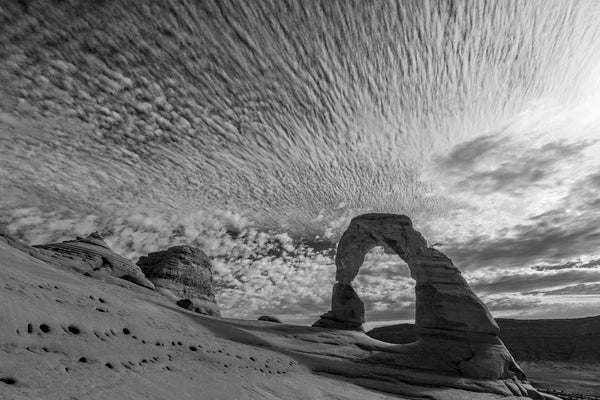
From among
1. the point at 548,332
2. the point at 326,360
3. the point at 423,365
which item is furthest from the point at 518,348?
the point at 326,360

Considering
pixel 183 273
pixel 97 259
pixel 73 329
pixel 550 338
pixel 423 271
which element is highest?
pixel 423 271

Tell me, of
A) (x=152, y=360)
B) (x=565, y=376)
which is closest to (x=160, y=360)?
(x=152, y=360)

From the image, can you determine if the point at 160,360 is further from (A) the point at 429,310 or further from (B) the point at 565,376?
(B) the point at 565,376

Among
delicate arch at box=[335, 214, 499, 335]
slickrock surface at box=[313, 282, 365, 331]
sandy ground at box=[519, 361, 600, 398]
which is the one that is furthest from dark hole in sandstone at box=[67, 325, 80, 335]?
sandy ground at box=[519, 361, 600, 398]

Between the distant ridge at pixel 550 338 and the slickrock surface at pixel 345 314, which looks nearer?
the slickrock surface at pixel 345 314

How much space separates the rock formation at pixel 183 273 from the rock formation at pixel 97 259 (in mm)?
13999

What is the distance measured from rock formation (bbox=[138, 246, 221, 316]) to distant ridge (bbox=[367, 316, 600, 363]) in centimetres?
9041

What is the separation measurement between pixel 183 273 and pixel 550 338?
151391 millimetres

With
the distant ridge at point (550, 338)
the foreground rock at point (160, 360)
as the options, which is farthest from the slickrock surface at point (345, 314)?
the distant ridge at point (550, 338)

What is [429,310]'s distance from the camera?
37.6 metres

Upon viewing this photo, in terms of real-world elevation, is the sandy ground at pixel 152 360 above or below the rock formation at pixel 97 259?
below

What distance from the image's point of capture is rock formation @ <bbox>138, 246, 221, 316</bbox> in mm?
59294

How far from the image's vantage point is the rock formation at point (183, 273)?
59.3 m

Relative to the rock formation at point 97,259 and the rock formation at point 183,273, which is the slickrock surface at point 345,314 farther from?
the rock formation at point 97,259
